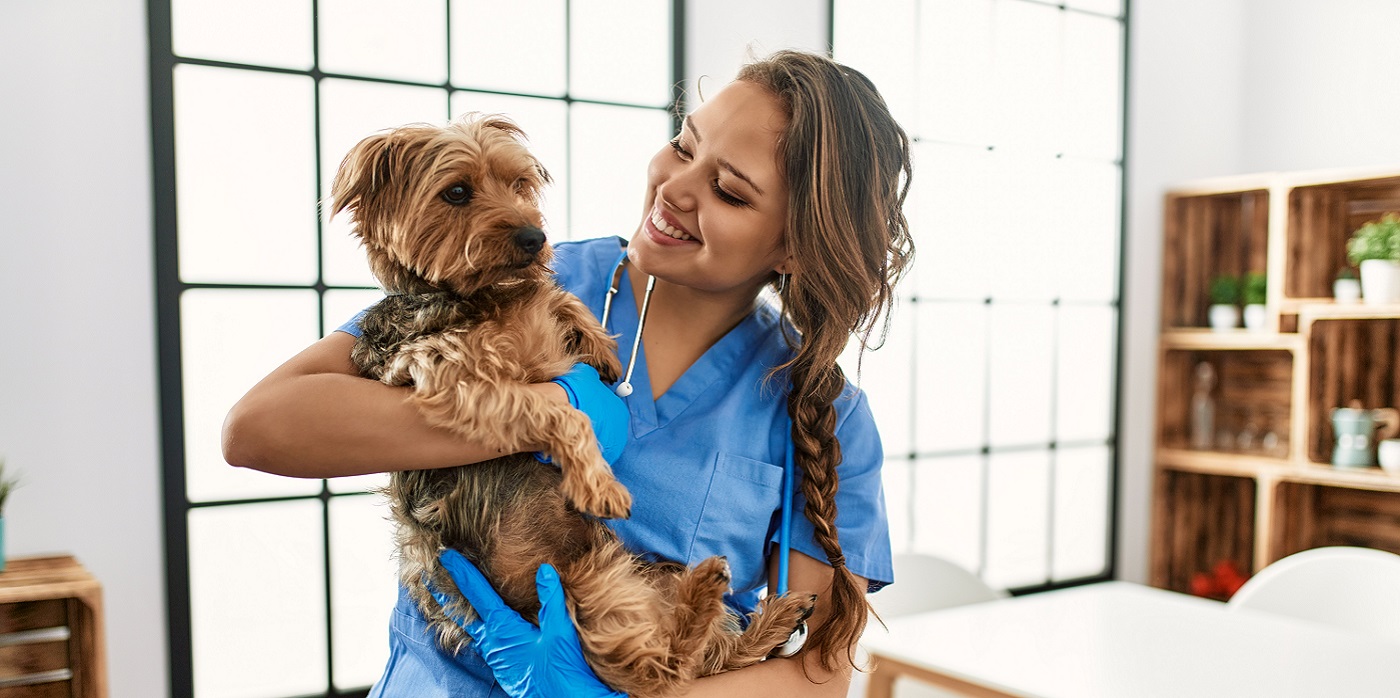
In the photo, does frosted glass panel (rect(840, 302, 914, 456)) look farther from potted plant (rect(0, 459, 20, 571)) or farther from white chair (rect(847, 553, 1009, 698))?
potted plant (rect(0, 459, 20, 571))

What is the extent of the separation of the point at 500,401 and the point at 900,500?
279 cm

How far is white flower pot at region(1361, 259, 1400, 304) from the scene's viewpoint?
352cm

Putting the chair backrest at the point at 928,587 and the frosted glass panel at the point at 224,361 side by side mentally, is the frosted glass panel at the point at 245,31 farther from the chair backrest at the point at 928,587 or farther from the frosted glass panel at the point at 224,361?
the chair backrest at the point at 928,587

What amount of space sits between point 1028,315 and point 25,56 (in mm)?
3425

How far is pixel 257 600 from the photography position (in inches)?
104

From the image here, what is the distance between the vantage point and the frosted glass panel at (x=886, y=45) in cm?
348

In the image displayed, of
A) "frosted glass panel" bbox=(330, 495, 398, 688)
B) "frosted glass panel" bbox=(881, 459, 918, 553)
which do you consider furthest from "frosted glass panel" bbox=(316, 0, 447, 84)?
"frosted glass panel" bbox=(881, 459, 918, 553)

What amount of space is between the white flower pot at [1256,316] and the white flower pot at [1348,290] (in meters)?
0.31

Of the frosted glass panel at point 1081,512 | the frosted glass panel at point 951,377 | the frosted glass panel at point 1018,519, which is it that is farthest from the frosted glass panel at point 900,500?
the frosted glass panel at point 1081,512

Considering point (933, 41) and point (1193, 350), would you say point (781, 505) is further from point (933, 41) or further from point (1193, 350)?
point (1193, 350)

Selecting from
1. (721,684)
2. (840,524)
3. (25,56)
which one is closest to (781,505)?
(840,524)

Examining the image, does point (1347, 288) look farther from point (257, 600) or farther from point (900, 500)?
point (257, 600)

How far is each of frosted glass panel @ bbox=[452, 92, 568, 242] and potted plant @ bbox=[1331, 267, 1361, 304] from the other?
2.85 meters

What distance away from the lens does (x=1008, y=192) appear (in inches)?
157
